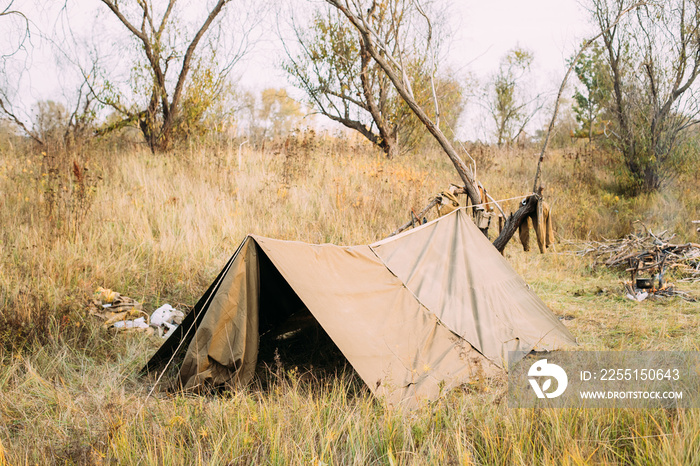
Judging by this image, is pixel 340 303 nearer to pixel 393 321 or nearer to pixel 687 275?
pixel 393 321

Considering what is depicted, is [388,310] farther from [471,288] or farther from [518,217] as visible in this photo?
[518,217]

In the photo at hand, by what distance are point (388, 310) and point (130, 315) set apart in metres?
2.34

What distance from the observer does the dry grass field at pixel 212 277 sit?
2.24m

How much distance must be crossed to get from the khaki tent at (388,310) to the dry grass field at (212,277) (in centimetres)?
19

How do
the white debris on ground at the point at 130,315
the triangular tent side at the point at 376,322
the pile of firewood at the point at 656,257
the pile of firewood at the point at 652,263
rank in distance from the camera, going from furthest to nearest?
the pile of firewood at the point at 656,257, the pile of firewood at the point at 652,263, the white debris on ground at the point at 130,315, the triangular tent side at the point at 376,322

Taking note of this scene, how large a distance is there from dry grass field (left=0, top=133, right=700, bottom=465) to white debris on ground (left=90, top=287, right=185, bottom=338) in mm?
113

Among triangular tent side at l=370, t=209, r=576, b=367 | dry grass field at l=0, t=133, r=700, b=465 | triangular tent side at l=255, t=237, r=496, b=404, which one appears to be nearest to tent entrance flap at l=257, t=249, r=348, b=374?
dry grass field at l=0, t=133, r=700, b=465

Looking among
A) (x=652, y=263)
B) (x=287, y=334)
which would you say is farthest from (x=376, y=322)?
(x=652, y=263)

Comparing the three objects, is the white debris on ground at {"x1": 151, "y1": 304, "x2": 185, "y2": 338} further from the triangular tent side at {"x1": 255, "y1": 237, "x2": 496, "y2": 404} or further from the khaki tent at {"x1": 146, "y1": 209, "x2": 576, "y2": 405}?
the triangular tent side at {"x1": 255, "y1": 237, "x2": 496, "y2": 404}

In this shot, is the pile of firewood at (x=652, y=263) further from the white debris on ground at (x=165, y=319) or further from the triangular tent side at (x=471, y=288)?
the white debris on ground at (x=165, y=319)

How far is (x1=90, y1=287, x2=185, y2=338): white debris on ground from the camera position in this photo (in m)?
4.18

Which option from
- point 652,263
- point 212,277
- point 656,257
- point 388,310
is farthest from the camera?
point 656,257

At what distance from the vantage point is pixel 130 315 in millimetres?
4410

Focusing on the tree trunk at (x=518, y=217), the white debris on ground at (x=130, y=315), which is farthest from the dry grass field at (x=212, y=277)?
the tree trunk at (x=518, y=217)
